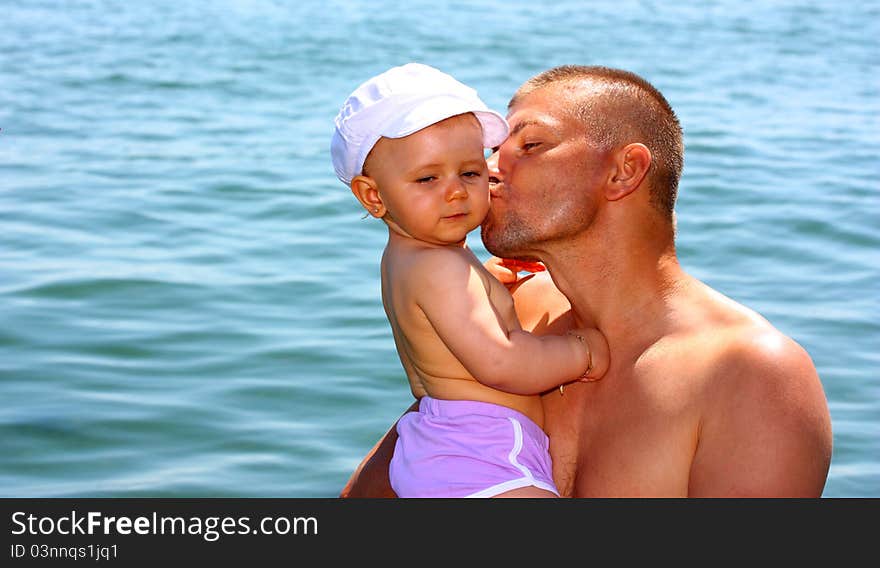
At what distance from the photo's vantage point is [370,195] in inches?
123

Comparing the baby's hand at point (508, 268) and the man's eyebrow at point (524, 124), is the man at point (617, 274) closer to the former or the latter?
the man's eyebrow at point (524, 124)

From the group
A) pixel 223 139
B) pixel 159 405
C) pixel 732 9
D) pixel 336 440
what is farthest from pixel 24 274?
pixel 732 9

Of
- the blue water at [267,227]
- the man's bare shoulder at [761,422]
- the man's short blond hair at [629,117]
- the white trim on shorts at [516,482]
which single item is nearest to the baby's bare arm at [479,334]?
the white trim on shorts at [516,482]

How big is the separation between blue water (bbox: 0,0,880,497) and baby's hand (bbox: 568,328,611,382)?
2148mm

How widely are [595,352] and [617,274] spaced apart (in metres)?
0.20

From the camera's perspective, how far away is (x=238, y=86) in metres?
13.9

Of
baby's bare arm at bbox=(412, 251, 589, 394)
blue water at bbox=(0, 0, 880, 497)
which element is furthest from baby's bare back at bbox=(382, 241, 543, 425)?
blue water at bbox=(0, 0, 880, 497)

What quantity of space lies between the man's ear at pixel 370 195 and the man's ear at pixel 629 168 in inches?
21.0

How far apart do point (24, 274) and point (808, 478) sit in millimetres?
5360

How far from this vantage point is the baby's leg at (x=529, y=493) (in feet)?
9.56

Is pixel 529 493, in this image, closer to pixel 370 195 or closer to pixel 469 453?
pixel 469 453

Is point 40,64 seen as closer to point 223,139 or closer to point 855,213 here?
point 223,139

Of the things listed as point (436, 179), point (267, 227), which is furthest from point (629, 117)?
point (267, 227)
